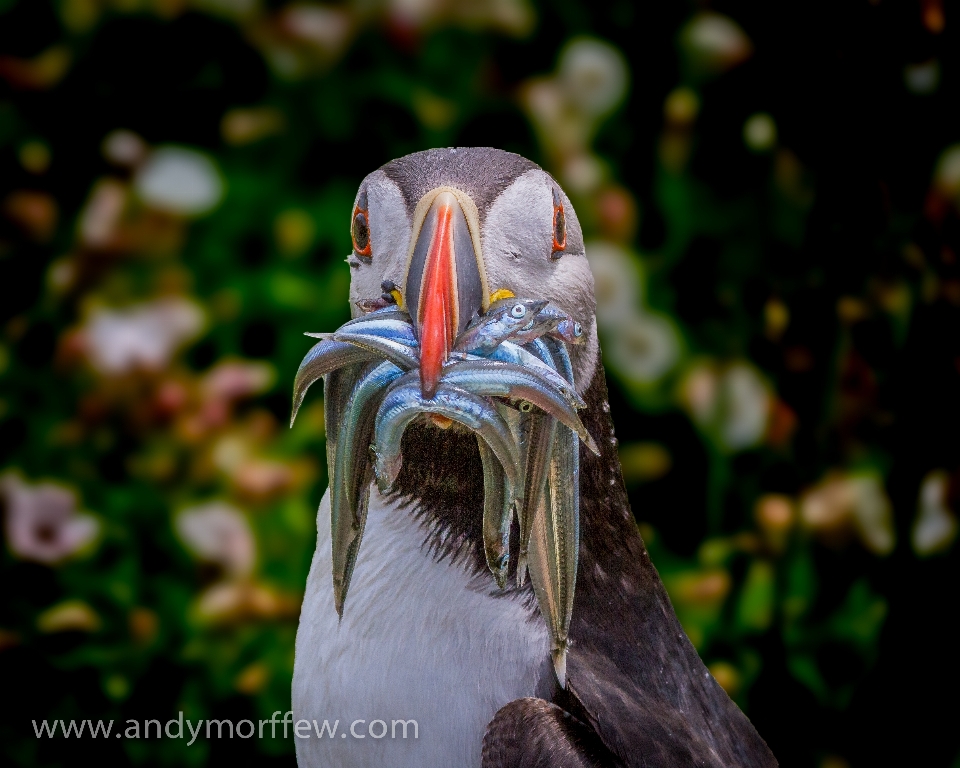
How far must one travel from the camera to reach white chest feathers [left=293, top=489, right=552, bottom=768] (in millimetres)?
1663

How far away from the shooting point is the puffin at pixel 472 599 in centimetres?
160

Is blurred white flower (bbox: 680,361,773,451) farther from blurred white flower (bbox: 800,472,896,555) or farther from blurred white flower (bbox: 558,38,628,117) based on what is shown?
blurred white flower (bbox: 558,38,628,117)

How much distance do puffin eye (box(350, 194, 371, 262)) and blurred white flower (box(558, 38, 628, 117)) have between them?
46.8 inches

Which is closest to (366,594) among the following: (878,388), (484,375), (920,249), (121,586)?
(484,375)

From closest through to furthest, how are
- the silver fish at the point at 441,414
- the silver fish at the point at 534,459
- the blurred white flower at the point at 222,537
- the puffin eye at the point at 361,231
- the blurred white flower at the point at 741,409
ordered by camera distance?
the silver fish at the point at 441,414
the silver fish at the point at 534,459
the puffin eye at the point at 361,231
the blurred white flower at the point at 222,537
the blurred white flower at the point at 741,409

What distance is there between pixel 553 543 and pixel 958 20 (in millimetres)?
2175

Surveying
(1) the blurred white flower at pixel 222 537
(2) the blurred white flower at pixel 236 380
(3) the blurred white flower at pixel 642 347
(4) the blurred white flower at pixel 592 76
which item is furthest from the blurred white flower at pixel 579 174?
(1) the blurred white flower at pixel 222 537

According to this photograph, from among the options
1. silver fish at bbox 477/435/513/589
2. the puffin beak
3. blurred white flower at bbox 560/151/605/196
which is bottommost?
silver fish at bbox 477/435/513/589

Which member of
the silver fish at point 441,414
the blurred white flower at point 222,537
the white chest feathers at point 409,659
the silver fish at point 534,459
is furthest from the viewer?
the blurred white flower at point 222,537

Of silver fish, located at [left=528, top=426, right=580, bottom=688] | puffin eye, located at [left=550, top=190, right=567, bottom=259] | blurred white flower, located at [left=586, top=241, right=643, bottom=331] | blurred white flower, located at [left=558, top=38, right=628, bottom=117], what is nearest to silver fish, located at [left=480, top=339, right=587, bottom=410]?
silver fish, located at [left=528, top=426, right=580, bottom=688]

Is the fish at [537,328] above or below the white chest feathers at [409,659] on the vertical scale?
above

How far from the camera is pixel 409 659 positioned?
169 centimetres

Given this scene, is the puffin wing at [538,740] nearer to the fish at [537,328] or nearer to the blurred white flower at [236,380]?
the fish at [537,328]

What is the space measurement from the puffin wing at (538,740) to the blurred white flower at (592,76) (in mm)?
1663
